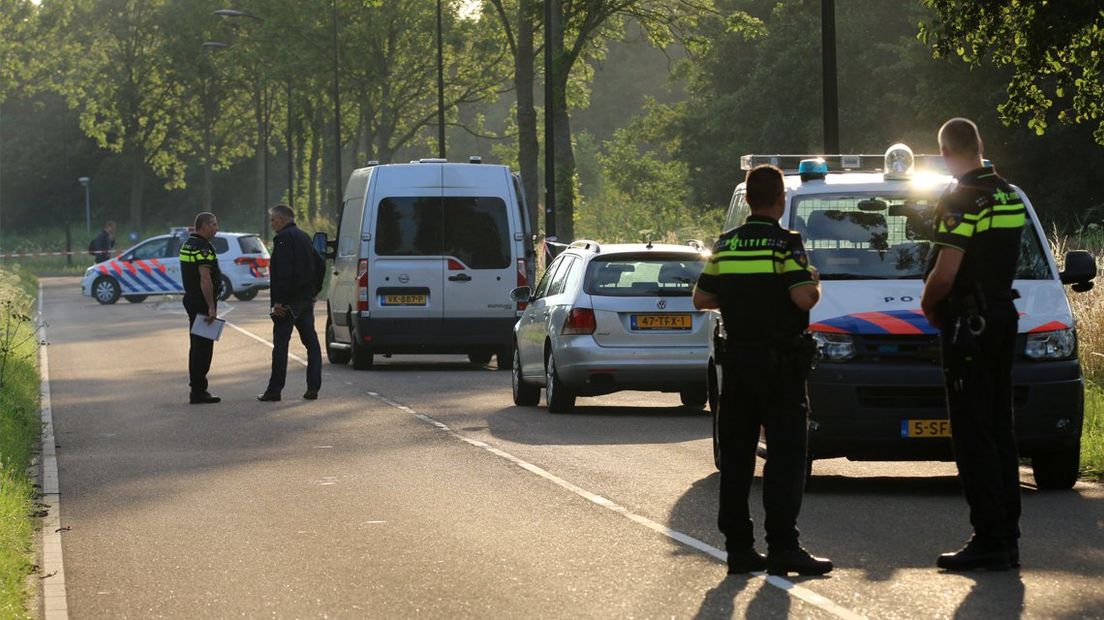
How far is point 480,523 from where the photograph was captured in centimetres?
1017

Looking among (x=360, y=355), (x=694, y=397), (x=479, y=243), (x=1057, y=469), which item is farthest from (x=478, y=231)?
(x=1057, y=469)

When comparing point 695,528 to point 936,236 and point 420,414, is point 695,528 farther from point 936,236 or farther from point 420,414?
point 420,414

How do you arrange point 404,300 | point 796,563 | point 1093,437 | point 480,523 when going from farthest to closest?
point 404,300 → point 1093,437 → point 480,523 → point 796,563

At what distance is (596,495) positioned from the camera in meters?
11.3

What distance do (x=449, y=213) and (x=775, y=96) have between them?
143 feet

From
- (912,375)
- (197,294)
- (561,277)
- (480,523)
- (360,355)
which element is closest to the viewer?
(480,523)

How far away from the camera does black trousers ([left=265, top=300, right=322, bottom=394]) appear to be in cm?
1900

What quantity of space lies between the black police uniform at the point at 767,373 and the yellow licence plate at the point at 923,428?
2635mm

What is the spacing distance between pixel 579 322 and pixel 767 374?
8.58 meters

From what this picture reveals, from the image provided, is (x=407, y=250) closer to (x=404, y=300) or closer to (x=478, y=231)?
(x=404, y=300)

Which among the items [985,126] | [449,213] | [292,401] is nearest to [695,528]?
[292,401]

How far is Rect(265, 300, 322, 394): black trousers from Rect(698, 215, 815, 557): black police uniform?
1103 cm

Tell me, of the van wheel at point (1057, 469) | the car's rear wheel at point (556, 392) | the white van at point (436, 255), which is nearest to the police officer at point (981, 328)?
the van wheel at point (1057, 469)

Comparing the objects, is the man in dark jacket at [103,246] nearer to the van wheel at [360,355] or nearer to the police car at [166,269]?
the police car at [166,269]
